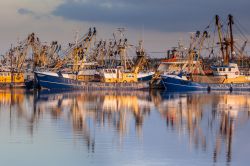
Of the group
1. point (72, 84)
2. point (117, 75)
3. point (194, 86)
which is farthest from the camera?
point (117, 75)

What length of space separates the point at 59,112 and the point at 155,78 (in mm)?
52378

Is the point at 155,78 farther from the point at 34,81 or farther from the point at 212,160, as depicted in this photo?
the point at 212,160

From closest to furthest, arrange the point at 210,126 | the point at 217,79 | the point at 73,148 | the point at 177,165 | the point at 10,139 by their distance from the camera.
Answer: the point at 177,165 < the point at 73,148 < the point at 10,139 < the point at 210,126 < the point at 217,79

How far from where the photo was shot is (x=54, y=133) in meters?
29.5

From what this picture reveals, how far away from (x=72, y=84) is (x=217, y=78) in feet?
58.5

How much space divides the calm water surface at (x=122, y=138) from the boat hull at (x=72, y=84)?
4270 centimetres

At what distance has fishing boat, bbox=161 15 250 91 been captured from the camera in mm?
86188

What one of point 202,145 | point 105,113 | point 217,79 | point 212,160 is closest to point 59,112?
point 105,113

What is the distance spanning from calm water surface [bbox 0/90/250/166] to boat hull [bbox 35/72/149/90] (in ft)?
140

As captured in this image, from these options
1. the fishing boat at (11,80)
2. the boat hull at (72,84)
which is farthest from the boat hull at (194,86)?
the fishing boat at (11,80)

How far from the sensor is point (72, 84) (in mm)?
87625

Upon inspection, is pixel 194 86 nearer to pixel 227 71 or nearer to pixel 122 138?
pixel 227 71

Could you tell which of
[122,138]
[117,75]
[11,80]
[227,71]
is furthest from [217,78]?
→ [122,138]

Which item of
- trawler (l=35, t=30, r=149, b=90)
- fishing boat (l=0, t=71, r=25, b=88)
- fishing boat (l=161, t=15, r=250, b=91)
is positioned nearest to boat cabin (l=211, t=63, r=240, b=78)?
fishing boat (l=161, t=15, r=250, b=91)
